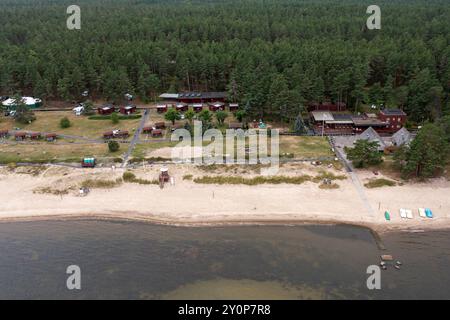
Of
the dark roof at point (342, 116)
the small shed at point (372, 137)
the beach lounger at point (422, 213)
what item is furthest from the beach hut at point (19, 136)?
the beach lounger at point (422, 213)

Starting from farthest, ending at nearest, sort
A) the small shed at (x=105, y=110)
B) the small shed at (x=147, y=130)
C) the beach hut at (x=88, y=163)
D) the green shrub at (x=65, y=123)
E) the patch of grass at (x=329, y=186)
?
the small shed at (x=105, y=110) < the green shrub at (x=65, y=123) < the small shed at (x=147, y=130) < the beach hut at (x=88, y=163) < the patch of grass at (x=329, y=186)

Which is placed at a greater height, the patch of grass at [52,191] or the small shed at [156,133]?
the small shed at [156,133]

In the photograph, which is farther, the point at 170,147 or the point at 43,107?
the point at 43,107

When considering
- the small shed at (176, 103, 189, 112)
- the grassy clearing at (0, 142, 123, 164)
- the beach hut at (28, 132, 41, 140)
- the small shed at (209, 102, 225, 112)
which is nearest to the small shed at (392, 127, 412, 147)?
the small shed at (209, 102, 225, 112)

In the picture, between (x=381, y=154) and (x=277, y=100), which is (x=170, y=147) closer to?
(x=277, y=100)

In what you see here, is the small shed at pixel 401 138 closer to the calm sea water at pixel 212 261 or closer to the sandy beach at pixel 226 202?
the sandy beach at pixel 226 202

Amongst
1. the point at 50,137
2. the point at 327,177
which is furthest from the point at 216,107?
the point at 327,177
